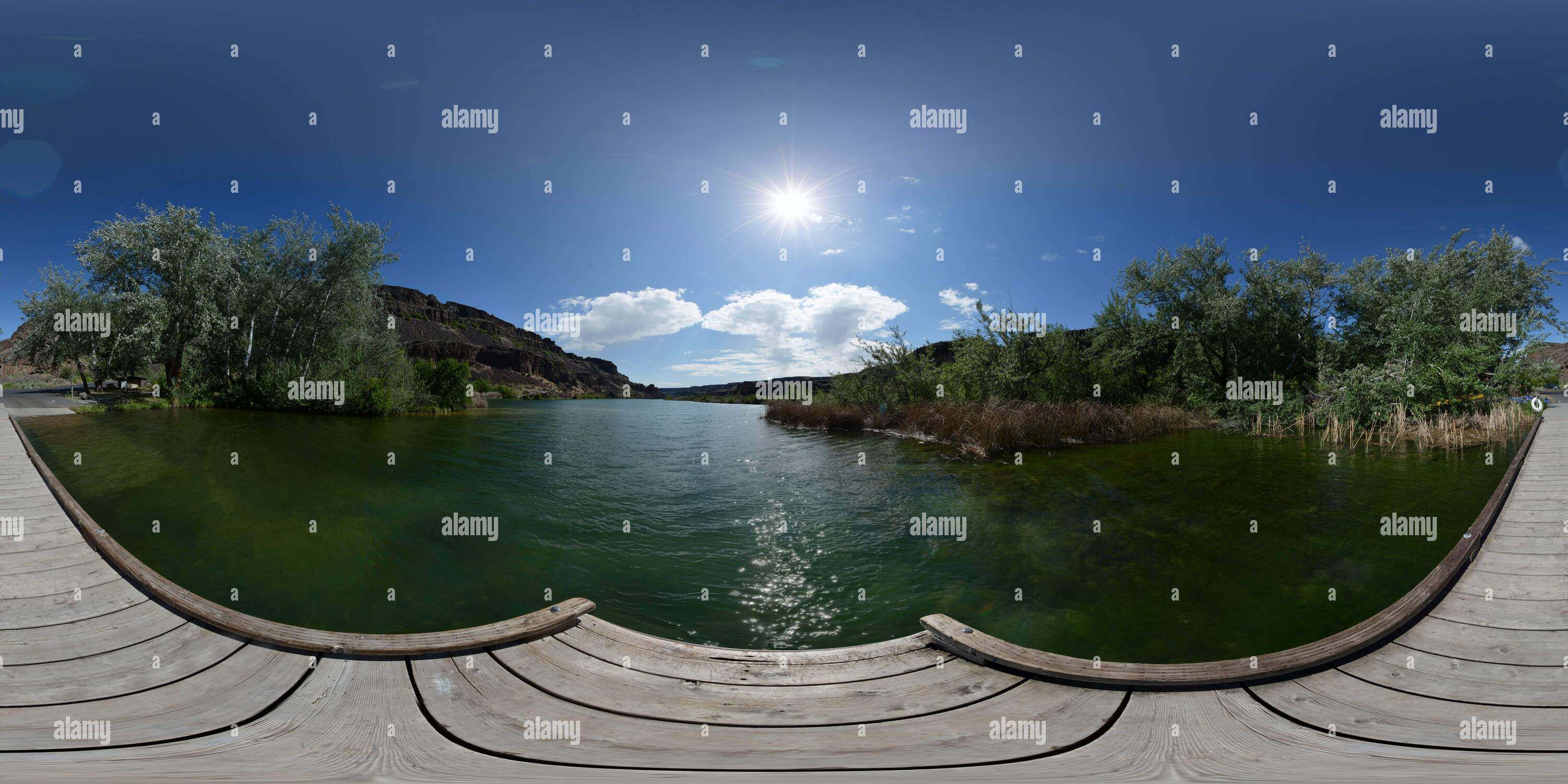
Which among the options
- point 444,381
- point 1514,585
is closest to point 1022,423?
point 1514,585

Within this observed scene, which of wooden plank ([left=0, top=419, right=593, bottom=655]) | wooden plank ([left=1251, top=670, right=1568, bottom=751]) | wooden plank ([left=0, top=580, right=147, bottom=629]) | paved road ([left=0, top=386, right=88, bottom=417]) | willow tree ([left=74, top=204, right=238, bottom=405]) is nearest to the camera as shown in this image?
wooden plank ([left=1251, top=670, right=1568, bottom=751])

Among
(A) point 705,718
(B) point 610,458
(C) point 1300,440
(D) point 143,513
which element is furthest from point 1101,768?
(C) point 1300,440

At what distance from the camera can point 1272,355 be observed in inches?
961

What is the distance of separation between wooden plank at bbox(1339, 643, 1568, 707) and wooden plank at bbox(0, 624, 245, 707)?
271 inches

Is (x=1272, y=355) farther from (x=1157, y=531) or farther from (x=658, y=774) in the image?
(x=658, y=774)

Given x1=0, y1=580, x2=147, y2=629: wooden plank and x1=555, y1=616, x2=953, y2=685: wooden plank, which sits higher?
x1=0, y1=580, x2=147, y2=629: wooden plank

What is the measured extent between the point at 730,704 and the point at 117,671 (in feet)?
11.9

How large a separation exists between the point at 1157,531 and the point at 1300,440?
14.8 metres

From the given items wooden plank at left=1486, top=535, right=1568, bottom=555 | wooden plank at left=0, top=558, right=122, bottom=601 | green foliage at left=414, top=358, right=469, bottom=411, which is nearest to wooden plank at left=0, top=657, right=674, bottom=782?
wooden plank at left=0, top=558, right=122, bottom=601

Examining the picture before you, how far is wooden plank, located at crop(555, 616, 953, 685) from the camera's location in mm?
2957

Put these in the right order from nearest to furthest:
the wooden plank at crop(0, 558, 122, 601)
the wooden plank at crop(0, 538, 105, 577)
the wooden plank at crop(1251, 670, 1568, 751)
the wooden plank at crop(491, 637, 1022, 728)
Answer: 1. the wooden plank at crop(1251, 670, 1568, 751)
2. the wooden plank at crop(491, 637, 1022, 728)
3. the wooden plank at crop(0, 558, 122, 601)
4. the wooden plank at crop(0, 538, 105, 577)

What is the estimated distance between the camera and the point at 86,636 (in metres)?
3.39

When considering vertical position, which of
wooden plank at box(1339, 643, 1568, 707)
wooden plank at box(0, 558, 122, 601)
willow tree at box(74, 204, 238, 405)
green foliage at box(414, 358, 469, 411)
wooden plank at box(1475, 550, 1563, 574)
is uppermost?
willow tree at box(74, 204, 238, 405)

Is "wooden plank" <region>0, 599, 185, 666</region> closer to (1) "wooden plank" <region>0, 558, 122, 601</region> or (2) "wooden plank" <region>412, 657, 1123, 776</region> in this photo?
(1) "wooden plank" <region>0, 558, 122, 601</region>
